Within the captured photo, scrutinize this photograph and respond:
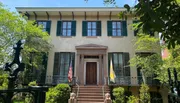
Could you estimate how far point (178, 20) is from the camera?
1.76 m

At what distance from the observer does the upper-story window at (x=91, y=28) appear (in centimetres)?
1621

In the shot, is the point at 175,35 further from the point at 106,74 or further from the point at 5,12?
the point at 106,74

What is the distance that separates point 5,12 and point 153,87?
477 inches

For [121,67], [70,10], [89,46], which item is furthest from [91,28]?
Answer: [121,67]

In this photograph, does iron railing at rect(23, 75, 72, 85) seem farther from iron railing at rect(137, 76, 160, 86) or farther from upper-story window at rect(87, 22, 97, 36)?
iron railing at rect(137, 76, 160, 86)

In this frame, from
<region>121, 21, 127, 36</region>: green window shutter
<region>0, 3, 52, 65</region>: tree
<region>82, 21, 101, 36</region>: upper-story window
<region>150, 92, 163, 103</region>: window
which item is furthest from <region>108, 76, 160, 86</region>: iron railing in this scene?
<region>0, 3, 52, 65</region>: tree

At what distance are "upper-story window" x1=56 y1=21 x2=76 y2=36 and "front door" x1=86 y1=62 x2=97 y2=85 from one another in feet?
10.2

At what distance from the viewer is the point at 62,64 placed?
50.6 ft

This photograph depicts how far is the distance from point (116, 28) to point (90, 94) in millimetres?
6712

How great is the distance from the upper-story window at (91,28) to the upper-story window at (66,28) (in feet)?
2.96

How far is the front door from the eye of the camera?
15539 mm

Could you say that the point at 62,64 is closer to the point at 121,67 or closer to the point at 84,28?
the point at 84,28

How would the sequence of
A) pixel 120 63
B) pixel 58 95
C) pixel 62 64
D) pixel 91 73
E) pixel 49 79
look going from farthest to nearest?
1. pixel 91 73
2. pixel 62 64
3. pixel 120 63
4. pixel 49 79
5. pixel 58 95

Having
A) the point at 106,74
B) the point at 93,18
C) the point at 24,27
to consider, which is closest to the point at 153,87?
the point at 106,74
